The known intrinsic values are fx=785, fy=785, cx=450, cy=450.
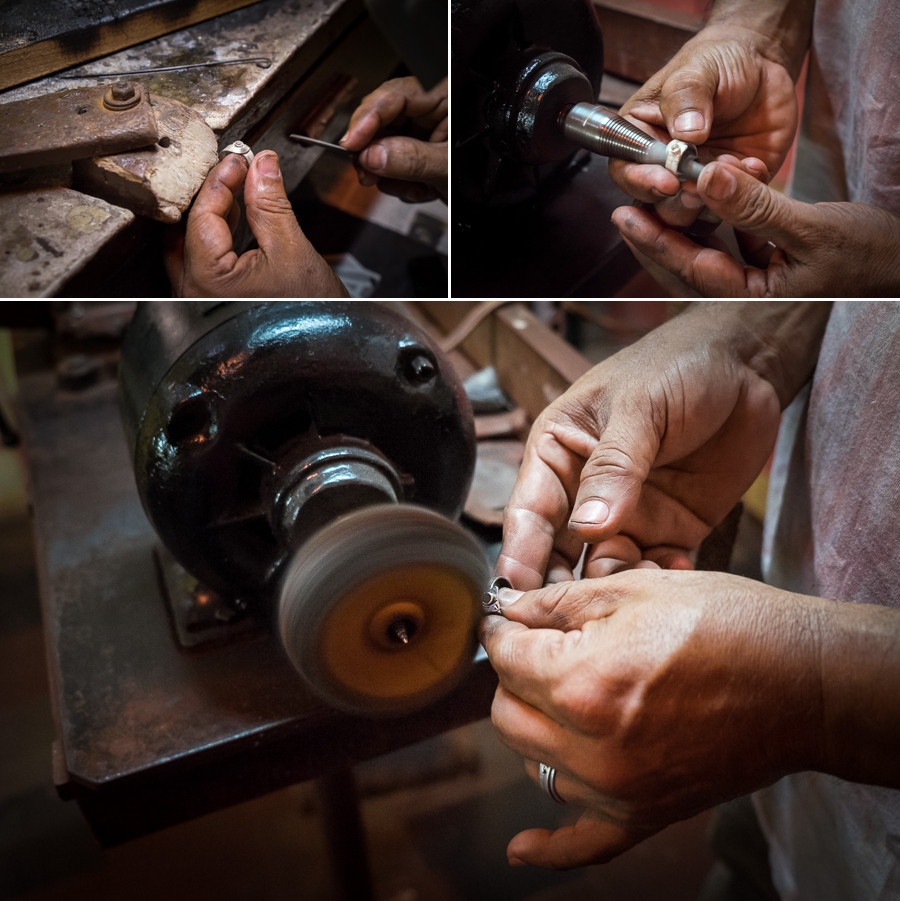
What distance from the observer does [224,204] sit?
70 centimetres

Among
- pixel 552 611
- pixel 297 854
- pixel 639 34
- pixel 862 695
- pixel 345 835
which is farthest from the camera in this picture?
pixel 297 854

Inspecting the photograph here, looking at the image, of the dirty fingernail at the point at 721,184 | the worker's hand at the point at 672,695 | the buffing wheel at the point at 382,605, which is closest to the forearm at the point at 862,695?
the worker's hand at the point at 672,695

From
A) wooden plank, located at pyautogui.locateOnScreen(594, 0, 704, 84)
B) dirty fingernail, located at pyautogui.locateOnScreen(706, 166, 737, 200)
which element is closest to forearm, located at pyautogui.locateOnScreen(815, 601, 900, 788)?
dirty fingernail, located at pyautogui.locateOnScreen(706, 166, 737, 200)

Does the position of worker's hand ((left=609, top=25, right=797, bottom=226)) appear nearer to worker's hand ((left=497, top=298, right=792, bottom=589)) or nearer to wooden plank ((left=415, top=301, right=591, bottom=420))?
worker's hand ((left=497, top=298, right=792, bottom=589))

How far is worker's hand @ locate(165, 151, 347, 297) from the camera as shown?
0.69 meters

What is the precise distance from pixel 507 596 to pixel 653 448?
0.21 m

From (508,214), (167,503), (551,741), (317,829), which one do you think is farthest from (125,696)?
(317,829)

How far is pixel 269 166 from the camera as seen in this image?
727 millimetres

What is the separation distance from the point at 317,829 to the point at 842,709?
3.81 ft

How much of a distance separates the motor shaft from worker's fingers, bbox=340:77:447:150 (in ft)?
0.71

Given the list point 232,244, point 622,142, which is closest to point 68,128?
point 232,244

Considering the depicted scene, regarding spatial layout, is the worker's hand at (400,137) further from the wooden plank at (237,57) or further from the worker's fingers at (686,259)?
the worker's fingers at (686,259)

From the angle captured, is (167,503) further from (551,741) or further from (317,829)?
(317,829)

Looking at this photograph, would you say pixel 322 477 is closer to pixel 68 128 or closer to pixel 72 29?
pixel 68 128
